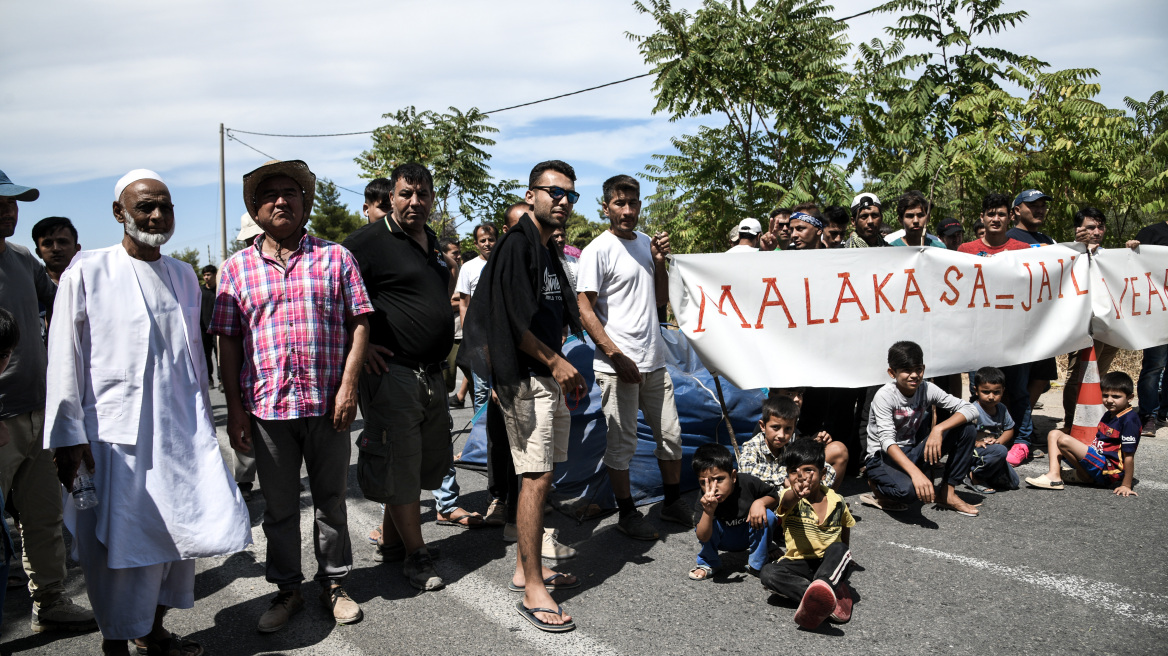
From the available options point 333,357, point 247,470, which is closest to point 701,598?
point 333,357

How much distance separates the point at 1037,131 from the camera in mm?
9102

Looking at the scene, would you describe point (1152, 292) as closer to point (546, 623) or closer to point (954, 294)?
point (954, 294)

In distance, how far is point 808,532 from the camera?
11.5 ft

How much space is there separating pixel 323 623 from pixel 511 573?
36.8 inches

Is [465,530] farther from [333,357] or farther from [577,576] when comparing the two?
[333,357]

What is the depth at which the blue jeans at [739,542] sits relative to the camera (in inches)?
146

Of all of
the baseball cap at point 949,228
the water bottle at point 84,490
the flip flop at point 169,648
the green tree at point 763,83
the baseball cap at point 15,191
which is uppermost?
the green tree at point 763,83

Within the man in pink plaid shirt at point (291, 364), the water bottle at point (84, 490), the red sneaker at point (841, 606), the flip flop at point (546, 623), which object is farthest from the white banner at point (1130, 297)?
the water bottle at point (84, 490)

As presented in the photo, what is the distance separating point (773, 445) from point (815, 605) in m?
1.06

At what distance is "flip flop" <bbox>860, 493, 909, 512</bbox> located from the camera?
15.1ft

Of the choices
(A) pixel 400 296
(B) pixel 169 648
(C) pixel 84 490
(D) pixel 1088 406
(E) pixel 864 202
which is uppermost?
(E) pixel 864 202

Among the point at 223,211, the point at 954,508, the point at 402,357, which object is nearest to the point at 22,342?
the point at 402,357

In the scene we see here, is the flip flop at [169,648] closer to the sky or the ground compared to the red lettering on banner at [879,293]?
closer to the ground

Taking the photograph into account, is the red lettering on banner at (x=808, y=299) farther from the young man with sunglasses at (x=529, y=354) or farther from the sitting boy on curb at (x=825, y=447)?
the young man with sunglasses at (x=529, y=354)
